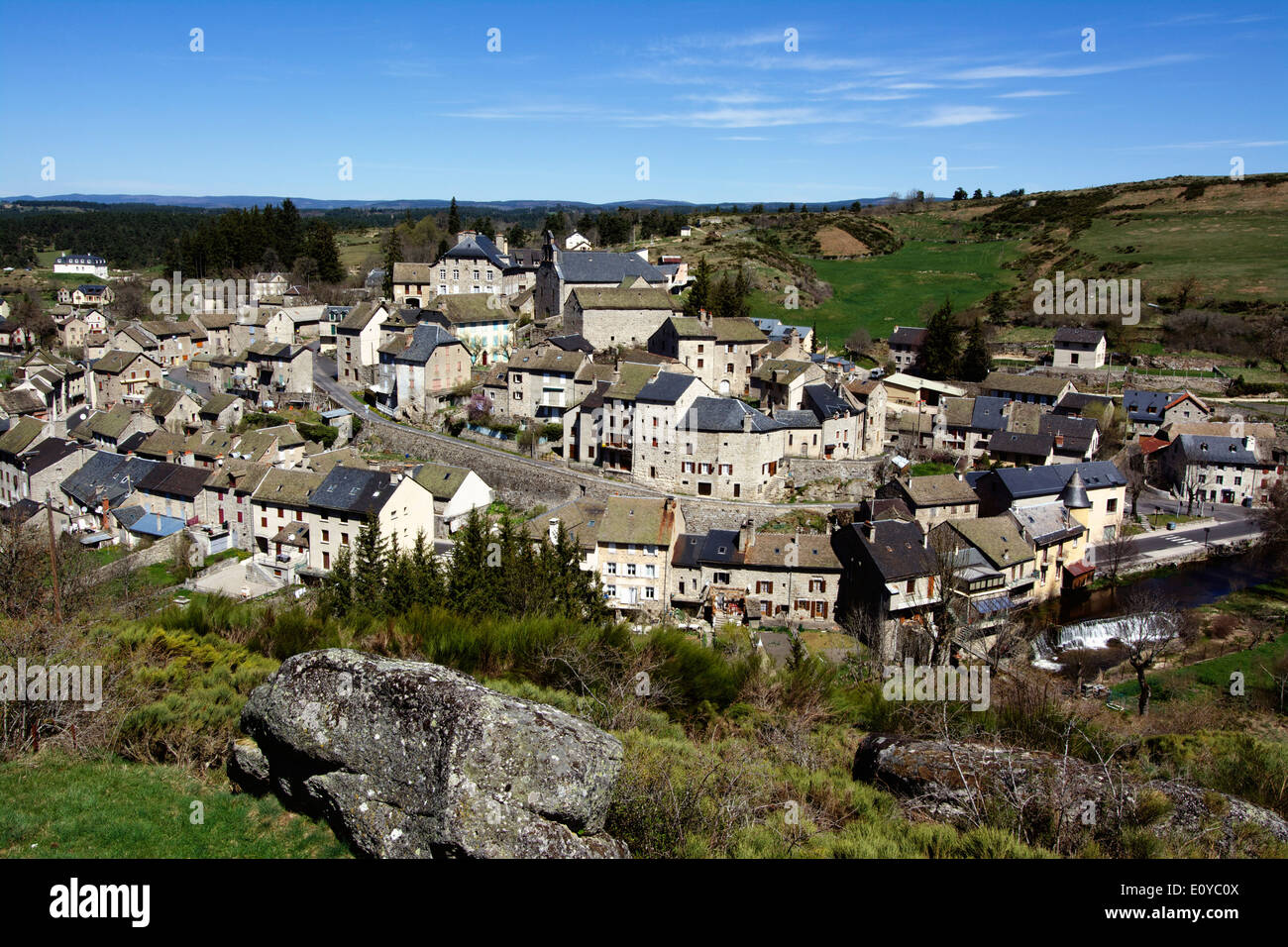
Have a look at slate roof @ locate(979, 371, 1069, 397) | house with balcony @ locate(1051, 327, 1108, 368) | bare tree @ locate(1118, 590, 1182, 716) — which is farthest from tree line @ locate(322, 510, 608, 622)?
house with balcony @ locate(1051, 327, 1108, 368)

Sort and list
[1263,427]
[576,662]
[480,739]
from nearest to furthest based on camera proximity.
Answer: [480,739]
[576,662]
[1263,427]

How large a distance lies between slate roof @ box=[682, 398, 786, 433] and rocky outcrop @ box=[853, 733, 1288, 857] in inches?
1210

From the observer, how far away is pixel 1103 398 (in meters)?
54.5

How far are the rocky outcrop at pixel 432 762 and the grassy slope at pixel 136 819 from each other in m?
0.40

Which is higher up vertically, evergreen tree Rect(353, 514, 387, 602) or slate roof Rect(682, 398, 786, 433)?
slate roof Rect(682, 398, 786, 433)

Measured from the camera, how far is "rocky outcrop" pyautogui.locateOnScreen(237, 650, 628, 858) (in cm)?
828

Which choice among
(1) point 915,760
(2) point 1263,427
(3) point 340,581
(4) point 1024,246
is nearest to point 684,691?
(1) point 915,760

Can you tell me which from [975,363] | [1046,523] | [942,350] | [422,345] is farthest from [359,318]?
[1046,523]

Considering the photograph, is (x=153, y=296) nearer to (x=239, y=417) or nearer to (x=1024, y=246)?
(x=239, y=417)

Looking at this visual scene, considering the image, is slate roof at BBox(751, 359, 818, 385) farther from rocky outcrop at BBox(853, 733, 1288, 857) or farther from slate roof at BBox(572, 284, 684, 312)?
rocky outcrop at BBox(853, 733, 1288, 857)

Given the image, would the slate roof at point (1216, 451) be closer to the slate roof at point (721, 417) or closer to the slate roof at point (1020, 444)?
the slate roof at point (1020, 444)

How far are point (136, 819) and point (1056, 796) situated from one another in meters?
10.1

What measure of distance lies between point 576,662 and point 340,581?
15.6 m

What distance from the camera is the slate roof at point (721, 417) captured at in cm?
4197
